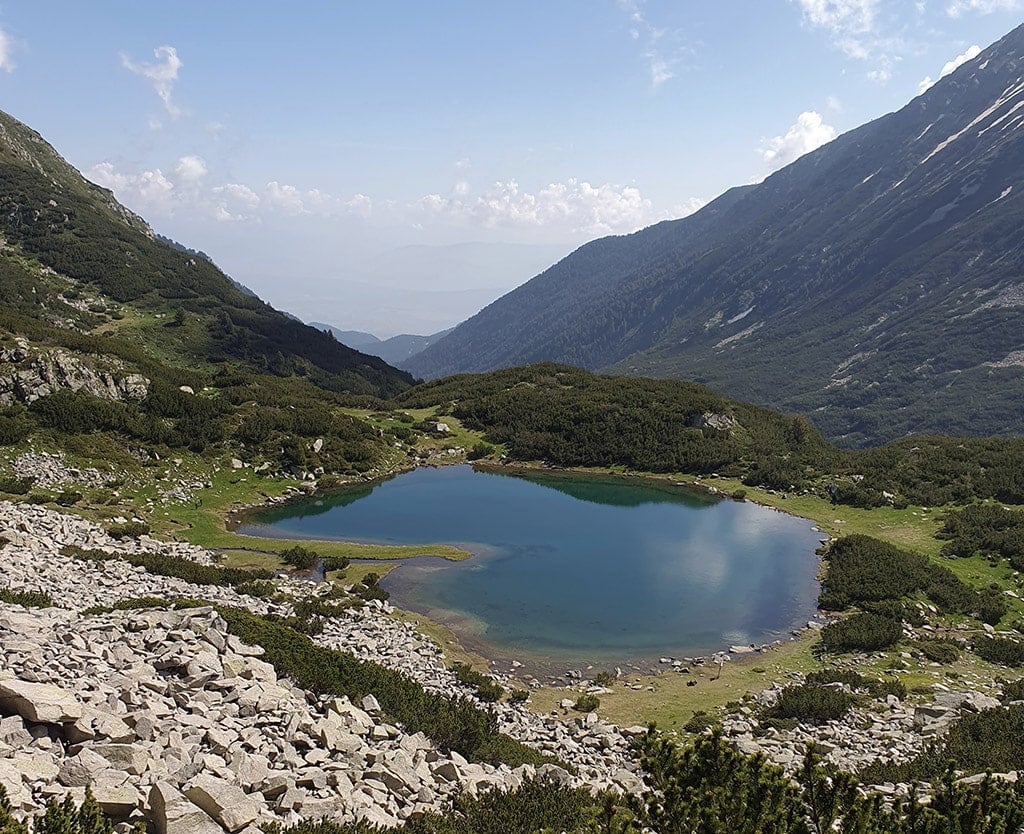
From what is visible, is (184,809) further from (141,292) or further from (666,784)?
(141,292)

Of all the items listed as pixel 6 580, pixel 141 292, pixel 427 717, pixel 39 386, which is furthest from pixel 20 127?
pixel 427 717

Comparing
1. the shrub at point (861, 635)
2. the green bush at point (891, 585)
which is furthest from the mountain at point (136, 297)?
the shrub at point (861, 635)

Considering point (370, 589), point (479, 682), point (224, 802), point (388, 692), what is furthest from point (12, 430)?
point (224, 802)

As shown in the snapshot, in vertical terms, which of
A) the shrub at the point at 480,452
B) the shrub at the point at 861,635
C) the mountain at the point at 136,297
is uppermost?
the mountain at the point at 136,297

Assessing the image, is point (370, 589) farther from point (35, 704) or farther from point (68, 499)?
point (35, 704)

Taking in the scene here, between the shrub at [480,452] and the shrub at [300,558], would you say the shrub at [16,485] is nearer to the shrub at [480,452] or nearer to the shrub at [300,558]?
the shrub at [300,558]
